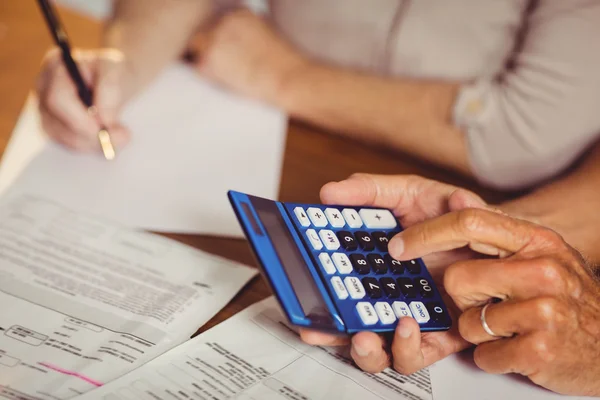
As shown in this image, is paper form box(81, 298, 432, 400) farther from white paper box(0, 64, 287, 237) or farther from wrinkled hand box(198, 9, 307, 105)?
wrinkled hand box(198, 9, 307, 105)

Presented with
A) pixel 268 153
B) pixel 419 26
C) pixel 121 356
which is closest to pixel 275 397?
pixel 121 356

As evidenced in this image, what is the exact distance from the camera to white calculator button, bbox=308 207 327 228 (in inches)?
21.1

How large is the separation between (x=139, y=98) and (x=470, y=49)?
45 cm

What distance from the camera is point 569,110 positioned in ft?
2.31

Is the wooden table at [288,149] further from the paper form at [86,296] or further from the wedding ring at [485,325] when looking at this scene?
the wedding ring at [485,325]

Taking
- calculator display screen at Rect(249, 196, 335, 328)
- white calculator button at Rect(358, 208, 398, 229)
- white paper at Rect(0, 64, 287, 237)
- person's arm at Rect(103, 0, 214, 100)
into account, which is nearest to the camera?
calculator display screen at Rect(249, 196, 335, 328)

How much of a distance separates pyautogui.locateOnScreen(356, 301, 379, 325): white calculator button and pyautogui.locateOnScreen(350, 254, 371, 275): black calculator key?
0.03 meters

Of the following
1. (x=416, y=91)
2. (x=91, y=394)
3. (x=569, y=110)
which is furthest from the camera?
(x=416, y=91)

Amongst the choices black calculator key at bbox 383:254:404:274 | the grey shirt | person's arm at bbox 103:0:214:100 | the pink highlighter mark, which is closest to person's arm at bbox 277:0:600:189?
the grey shirt

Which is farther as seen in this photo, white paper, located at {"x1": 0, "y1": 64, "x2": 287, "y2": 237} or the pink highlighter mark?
white paper, located at {"x1": 0, "y1": 64, "x2": 287, "y2": 237}

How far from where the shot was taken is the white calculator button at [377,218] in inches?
22.2

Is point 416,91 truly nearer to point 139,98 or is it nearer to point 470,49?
point 470,49

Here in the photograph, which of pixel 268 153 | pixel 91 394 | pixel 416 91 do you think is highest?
pixel 416 91

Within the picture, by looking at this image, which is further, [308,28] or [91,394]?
[308,28]
